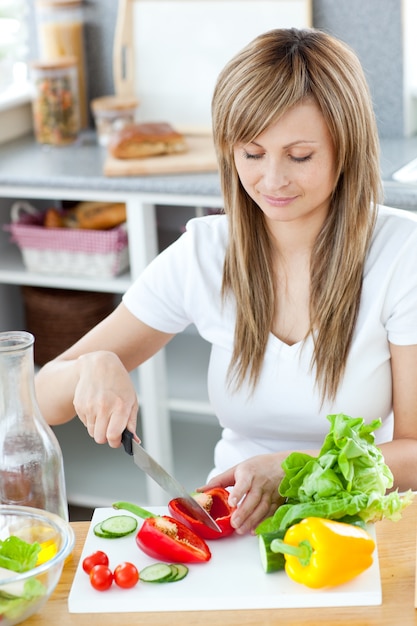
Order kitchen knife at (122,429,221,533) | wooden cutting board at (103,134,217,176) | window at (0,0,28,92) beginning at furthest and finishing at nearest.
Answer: window at (0,0,28,92), wooden cutting board at (103,134,217,176), kitchen knife at (122,429,221,533)

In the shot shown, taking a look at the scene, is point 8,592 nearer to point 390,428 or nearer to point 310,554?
point 310,554

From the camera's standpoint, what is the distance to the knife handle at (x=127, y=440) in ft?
4.11

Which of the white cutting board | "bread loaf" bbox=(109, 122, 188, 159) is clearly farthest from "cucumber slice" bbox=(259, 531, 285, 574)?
"bread loaf" bbox=(109, 122, 188, 159)

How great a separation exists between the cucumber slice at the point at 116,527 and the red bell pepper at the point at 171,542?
37 millimetres

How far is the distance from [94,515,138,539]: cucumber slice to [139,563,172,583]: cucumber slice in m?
0.09

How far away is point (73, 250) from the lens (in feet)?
8.50

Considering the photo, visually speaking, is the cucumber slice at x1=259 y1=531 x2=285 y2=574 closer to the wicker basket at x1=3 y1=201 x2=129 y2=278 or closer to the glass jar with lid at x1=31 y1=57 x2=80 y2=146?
the wicker basket at x1=3 y1=201 x2=129 y2=278

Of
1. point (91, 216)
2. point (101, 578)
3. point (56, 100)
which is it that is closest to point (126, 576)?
point (101, 578)

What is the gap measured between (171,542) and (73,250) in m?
1.53

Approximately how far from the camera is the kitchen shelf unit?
248 centimetres

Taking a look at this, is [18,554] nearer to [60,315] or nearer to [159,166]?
[159,166]

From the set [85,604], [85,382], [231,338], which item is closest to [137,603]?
[85,604]

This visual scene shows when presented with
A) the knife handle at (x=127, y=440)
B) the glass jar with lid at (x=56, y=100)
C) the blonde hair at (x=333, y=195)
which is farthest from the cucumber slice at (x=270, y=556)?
the glass jar with lid at (x=56, y=100)

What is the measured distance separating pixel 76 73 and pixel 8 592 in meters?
2.12
